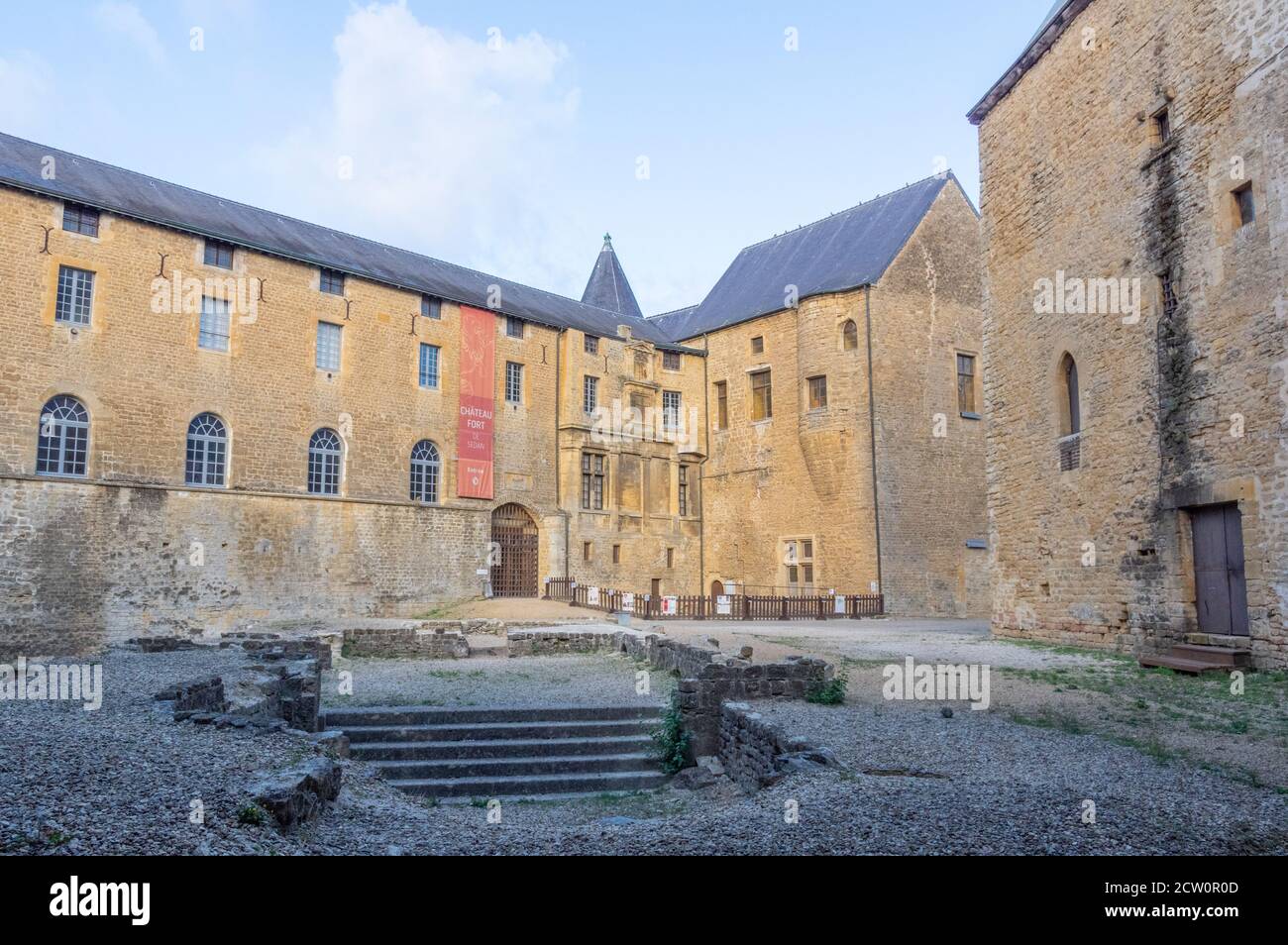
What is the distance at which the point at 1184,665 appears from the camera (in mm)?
11508

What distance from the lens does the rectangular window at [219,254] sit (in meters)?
23.0

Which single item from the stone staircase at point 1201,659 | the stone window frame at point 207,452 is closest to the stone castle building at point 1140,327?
the stone staircase at point 1201,659

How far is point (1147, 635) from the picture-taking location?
43.4ft

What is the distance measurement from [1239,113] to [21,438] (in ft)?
80.4

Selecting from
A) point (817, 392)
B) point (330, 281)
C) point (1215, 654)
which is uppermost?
point (330, 281)

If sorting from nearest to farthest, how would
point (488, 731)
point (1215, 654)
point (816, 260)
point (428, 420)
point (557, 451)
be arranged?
point (488, 731) < point (1215, 654) < point (428, 420) < point (557, 451) < point (816, 260)

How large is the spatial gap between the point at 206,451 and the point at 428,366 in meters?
7.24

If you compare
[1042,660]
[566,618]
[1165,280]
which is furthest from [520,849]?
[566,618]

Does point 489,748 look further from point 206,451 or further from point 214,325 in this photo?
point 214,325

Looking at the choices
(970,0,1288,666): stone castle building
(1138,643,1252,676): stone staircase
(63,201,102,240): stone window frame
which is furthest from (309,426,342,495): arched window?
(1138,643,1252,676): stone staircase

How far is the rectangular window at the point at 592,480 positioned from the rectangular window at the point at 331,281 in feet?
32.4

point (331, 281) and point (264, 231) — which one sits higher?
point (264, 231)

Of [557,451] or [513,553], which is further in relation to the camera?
[557,451]

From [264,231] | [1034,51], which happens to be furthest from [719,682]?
[264,231]
